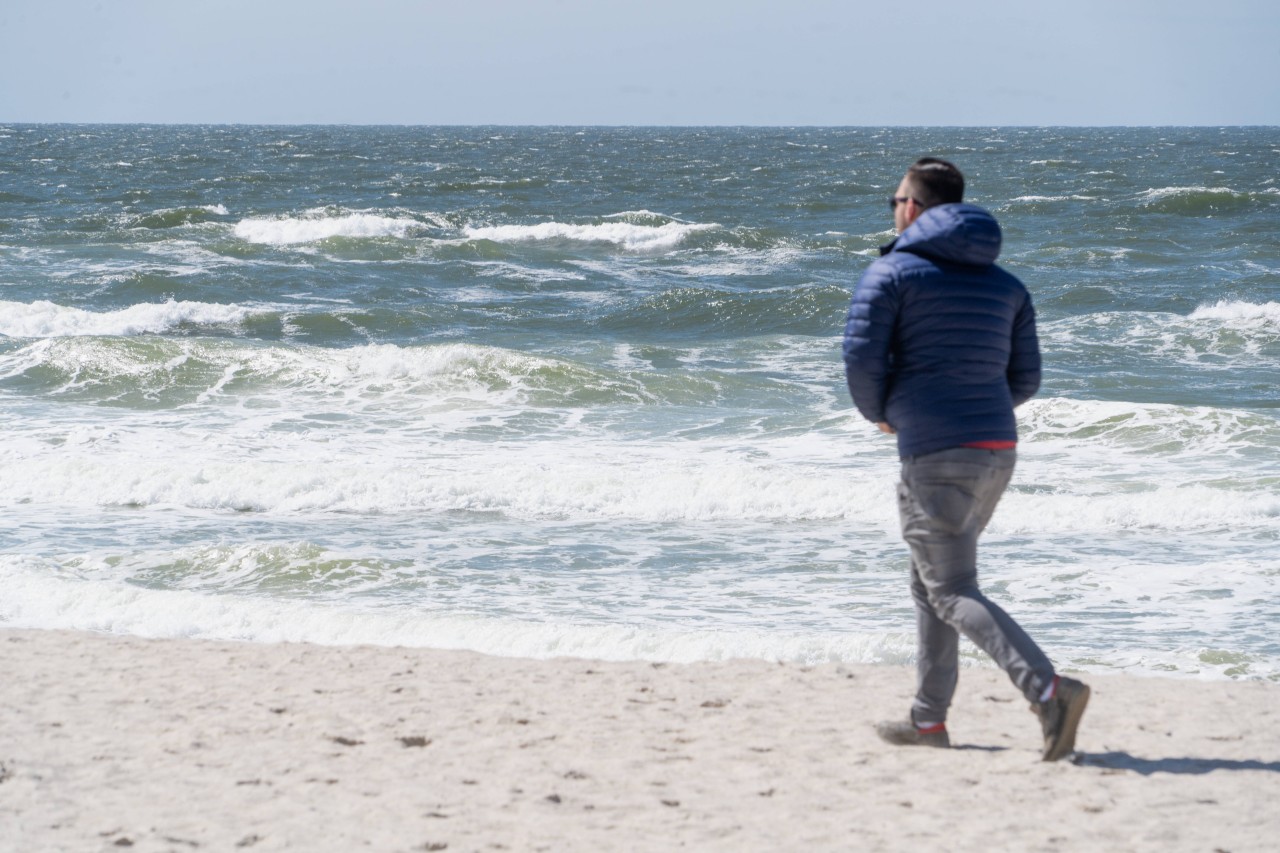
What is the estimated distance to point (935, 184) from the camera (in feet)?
12.8

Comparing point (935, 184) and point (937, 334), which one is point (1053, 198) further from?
point (937, 334)

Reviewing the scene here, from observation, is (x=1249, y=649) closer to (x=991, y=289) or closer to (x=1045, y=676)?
(x=1045, y=676)

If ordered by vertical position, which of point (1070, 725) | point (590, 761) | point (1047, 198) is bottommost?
point (590, 761)

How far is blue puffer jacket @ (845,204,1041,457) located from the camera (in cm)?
371

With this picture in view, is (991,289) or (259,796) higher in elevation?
(991,289)

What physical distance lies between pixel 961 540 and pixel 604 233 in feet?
94.8

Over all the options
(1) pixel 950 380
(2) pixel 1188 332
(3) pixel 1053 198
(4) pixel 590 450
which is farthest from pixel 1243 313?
(3) pixel 1053 198

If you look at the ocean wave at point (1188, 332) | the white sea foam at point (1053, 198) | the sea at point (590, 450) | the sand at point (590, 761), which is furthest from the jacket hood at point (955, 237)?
the white sea foam at point (1053, 198)

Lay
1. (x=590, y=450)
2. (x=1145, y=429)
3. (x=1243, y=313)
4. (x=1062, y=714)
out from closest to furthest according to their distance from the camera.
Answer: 1. (x=1062, y=714)
2. (x=590, y=450)
3. (x=1145, y=429)
4. (x=1243, y=313)

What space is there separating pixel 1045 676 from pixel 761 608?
11.1 feet

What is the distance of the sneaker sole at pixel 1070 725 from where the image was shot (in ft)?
13.1

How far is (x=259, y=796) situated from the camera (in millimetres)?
4000

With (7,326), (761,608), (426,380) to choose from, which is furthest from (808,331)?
(761,608)

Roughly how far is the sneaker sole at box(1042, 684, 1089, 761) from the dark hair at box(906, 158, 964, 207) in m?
1.43
